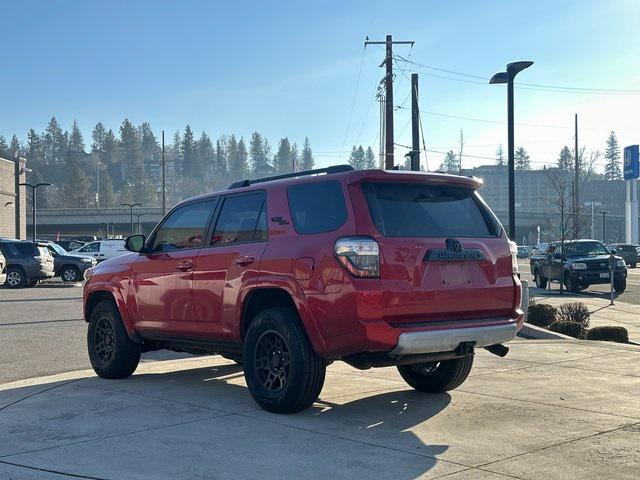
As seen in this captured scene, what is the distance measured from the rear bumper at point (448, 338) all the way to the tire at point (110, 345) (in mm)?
3660

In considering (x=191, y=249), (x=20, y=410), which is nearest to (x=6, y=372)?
(x=20, y=410)

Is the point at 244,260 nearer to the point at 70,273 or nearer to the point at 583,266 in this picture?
the point at 583,266

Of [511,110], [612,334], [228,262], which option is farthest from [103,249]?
[228,262]

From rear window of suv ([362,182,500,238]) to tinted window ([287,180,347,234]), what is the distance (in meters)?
0.25

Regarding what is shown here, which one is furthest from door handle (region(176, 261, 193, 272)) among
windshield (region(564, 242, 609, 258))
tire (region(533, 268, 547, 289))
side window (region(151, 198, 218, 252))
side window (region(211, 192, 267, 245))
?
tire (region(533, 268, 547, 289))

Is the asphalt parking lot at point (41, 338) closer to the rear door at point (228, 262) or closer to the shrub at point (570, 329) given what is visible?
the rear door at point (228, 262)

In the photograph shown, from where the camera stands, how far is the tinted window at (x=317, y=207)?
6.13 meters

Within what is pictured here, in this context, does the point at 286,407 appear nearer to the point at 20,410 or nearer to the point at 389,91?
the point at 20,410

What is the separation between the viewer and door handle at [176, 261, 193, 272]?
7.40m

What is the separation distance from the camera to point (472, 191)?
689cm

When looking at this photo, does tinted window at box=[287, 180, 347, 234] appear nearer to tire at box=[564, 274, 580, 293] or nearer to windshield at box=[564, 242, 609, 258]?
tire at box=[564, 274, 580, 293]

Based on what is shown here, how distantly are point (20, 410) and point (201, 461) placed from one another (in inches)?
98.6

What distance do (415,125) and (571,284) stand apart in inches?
474

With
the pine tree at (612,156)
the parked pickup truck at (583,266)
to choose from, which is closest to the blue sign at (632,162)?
the parked pickup truck at (583,266)
